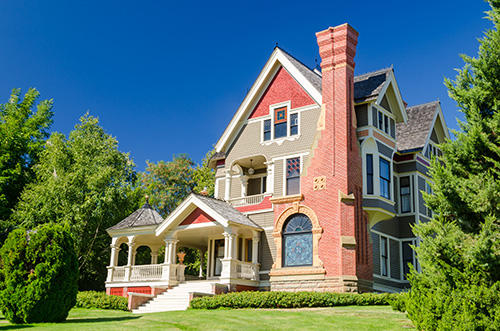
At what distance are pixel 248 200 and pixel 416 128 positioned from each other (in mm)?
10823

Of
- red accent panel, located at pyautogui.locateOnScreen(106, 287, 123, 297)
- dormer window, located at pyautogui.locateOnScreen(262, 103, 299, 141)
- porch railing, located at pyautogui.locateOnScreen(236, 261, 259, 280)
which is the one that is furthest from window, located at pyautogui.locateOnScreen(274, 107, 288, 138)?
red accent panel, located at pyautogui.locateOnScreen(106, 287, 123, 297)

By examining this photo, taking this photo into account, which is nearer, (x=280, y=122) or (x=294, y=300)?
(x=294, y=300)

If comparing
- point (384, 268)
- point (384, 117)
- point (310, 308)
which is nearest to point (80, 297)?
point (310, 308)

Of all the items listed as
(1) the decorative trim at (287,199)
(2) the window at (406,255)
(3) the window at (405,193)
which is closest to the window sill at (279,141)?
(1) the decorative trim at (287,199)

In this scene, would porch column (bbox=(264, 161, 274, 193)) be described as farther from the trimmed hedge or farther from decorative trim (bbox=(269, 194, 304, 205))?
the trimmed hedge

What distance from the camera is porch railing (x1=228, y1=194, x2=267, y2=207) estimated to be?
90.3ft

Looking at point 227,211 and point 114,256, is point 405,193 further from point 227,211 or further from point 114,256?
point 114,256

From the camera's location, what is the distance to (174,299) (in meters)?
24.0

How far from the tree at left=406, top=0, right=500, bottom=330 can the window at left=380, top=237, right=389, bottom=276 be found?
→ 13.5m

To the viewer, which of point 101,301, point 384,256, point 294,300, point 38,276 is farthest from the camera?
point 384,256

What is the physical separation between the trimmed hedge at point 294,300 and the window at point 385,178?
6.26 m

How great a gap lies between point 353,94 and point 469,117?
42.6 feet

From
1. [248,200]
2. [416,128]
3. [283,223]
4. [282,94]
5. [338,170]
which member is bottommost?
[283,223]

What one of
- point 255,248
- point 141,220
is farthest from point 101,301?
point 255,248
